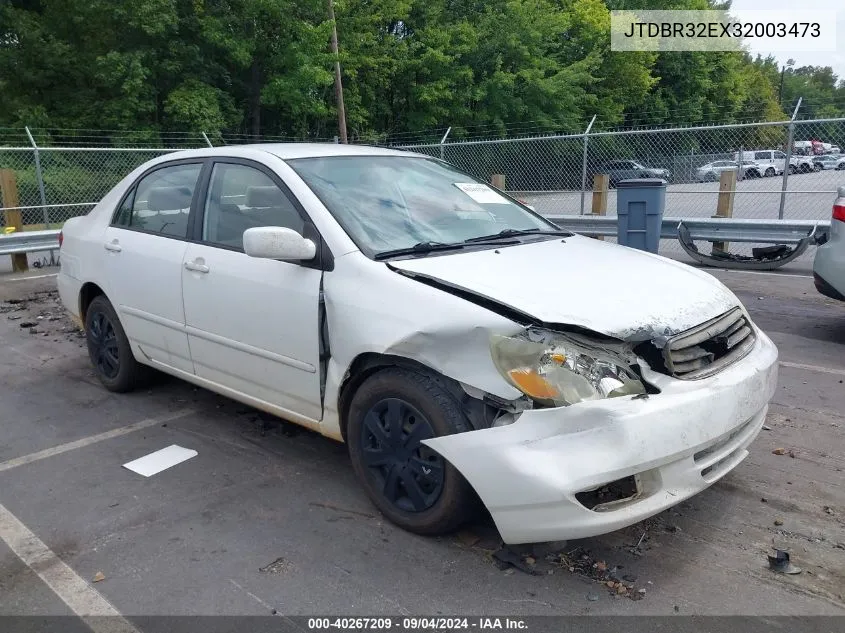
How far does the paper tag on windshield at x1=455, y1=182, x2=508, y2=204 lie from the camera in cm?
405

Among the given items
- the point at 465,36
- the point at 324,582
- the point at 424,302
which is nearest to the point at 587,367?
the point at 424,302

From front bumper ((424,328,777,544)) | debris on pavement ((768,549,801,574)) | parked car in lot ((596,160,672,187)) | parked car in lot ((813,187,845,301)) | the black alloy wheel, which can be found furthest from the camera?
parked car in lot ((596,160,672,187))

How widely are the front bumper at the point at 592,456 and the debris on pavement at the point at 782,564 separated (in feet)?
1.36

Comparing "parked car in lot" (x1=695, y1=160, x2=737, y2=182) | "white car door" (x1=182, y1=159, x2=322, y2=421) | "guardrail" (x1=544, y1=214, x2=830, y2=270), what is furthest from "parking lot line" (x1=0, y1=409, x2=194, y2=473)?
"parked car in lot" (x1=695, y1=160, x2=737, y2=182)

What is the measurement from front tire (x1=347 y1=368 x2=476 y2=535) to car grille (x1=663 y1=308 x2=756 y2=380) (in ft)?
2.80

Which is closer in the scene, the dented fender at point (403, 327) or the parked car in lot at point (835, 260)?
the dented fender at point (403, 327)

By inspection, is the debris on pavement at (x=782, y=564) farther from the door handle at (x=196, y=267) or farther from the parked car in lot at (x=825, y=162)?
the parked car in lot at (x=825, y=162)

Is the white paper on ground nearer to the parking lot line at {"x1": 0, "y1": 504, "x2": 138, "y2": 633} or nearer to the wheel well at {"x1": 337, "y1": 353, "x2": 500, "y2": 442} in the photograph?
the parking lot line at {"x1": 0, "y1": 504, "x2": 138, "y2": 633}

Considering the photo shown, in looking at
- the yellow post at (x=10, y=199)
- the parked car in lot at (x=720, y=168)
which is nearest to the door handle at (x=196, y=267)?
the yellow post at (x=10, y=199)

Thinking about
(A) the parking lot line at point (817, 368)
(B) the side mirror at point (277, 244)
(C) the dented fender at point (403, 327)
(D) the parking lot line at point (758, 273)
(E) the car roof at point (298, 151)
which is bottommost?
(A) the parking lot line at point (817, 368)

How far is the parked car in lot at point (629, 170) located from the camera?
13648 millimetres

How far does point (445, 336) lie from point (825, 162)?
12859 mm

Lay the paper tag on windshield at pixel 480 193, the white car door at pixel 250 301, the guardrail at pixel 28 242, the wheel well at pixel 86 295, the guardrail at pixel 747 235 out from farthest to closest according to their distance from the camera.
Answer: the guardrail at pixel 28 242
the guardrail at pixel 747 235
the wheel well at pixel 86 295
the paper tag on windshield at pixel 480 193
the white car door at pixel 250 301

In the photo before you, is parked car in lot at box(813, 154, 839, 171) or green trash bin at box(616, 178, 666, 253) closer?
green trash bin at box(616, 178, 666, 253)
